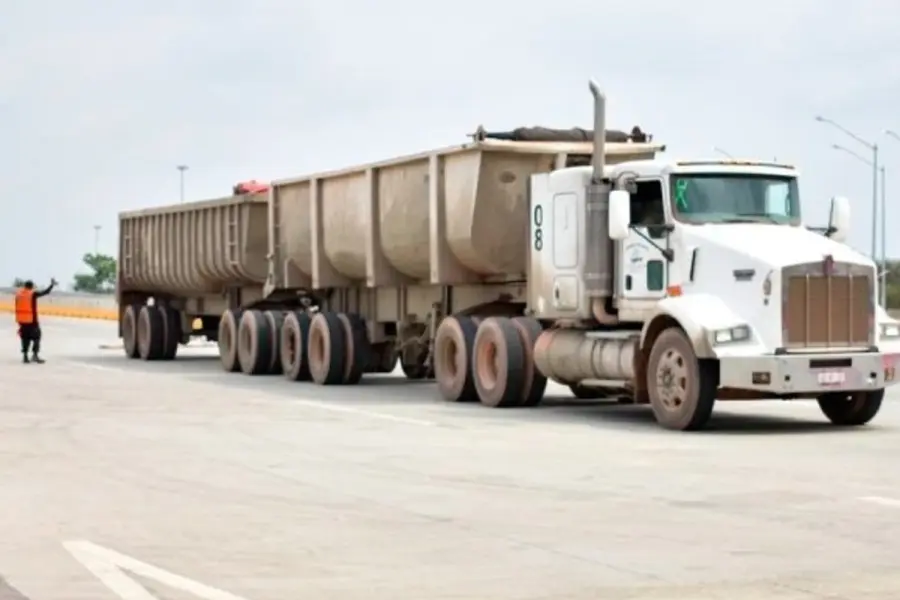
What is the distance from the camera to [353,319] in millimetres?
28406

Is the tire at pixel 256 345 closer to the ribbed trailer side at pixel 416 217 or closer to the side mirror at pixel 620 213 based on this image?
the ribbed trailer side at pixel 416 217

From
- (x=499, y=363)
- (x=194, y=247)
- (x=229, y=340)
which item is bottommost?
(x=499, y=363)

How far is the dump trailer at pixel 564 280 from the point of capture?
1884 centimetres

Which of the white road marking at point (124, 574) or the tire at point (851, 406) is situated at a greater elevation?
the tire at point (851, 406)

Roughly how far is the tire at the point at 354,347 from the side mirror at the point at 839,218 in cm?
922

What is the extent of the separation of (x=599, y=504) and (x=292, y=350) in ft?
55.9

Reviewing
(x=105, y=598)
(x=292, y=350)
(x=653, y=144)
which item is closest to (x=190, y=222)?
(x=292, y=350)

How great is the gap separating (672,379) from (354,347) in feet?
31.5

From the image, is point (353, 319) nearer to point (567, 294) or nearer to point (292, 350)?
point (292, 350)

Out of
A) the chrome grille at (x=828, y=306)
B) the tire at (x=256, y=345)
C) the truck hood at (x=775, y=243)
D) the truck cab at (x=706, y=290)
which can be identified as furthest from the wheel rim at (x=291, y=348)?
the chrome grille at (x=828, y=306)

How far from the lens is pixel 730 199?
2005cm

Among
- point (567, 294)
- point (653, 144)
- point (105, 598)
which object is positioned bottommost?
point (105, 598)

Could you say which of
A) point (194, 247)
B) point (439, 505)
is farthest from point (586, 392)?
point (194, 247)

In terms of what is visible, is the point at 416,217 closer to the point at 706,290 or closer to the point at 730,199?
the point at 730,199
